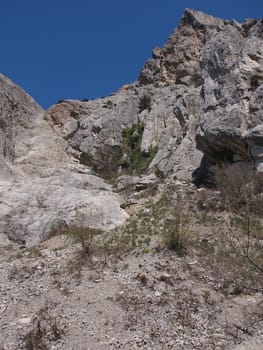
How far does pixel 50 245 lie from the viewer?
39.3 ft

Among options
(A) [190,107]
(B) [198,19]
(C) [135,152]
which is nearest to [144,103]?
(C) [135,152]

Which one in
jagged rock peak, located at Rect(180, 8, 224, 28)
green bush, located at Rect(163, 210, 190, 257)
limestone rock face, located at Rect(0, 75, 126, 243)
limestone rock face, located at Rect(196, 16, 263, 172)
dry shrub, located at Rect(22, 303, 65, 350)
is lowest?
dry shrub, located at Rect(22, 303, 65, 350)

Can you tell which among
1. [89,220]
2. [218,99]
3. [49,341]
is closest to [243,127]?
[218,99]

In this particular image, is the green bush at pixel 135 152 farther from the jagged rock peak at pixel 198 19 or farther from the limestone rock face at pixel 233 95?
the jagged rock peak at pixel 198 19

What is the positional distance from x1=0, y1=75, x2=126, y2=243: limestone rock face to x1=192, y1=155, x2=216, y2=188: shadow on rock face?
415cm

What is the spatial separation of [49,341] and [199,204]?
8.43m

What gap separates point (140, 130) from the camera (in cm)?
2511

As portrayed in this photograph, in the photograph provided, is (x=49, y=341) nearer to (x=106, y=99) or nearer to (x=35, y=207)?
(x=35, y=207)

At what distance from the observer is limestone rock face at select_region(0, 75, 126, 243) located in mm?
13641

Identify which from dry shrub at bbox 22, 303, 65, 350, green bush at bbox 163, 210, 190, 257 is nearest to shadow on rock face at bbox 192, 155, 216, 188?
green bush at bbox 163, 210, 190, 257

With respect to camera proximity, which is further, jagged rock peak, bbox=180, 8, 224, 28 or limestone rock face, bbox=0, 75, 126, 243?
jagged rock peak, bbox=180, 8, 224, 28

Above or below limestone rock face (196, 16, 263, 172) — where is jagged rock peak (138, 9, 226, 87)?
above

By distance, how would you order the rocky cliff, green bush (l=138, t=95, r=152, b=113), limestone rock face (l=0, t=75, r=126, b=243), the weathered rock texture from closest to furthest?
limestone rock face (l=0, t=75, r=126, b=243)
the rocky cliff
the weathered rock texture
green bush (l=138, t=95, r=152, b=113)

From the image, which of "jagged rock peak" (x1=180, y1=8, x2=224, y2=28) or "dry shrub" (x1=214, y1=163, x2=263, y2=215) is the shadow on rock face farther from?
"jagged rock peak" (x1=180, y1=8, x2=224, y2=28)
